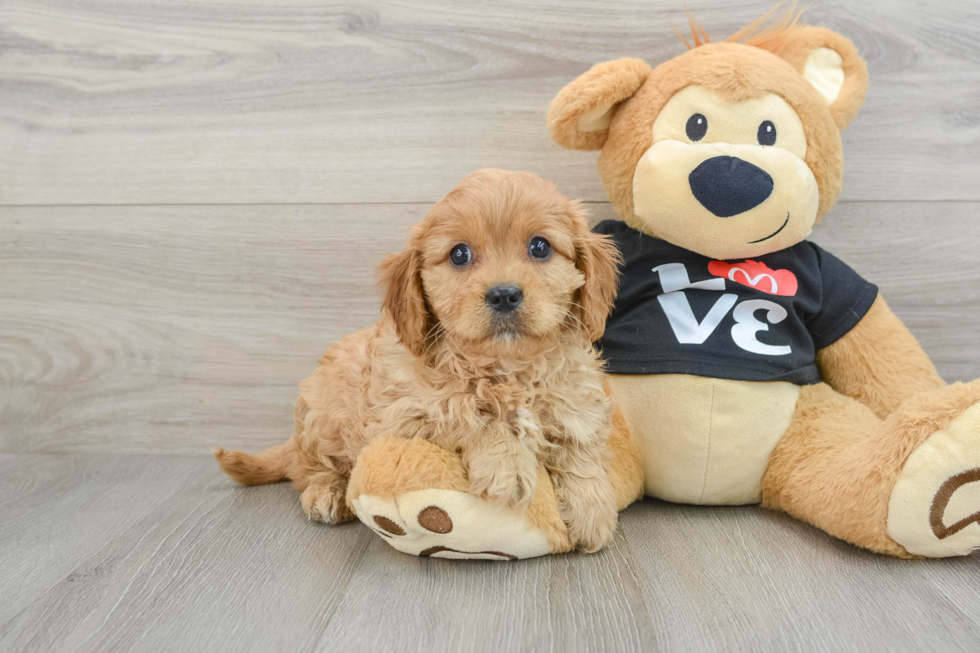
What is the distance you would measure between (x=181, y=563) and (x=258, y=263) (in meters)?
0.83

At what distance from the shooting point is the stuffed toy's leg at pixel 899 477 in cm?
106

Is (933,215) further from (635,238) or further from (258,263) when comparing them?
(258,263)

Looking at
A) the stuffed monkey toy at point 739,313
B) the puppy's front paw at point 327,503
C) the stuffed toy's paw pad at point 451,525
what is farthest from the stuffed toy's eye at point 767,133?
the puppy's front paw at point 327,503

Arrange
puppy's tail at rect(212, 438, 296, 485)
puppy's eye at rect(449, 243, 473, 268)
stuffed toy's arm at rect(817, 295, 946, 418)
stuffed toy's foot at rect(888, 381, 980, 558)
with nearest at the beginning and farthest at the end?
stuffed toy's foot at rect(888, 381, 980, 558), puppy's eye at rect(449, 243, 473, 268), stuffed toy's arm at rect(817, 295, 946, 418), puppy's tail at rect(212, 438, 296, 485)

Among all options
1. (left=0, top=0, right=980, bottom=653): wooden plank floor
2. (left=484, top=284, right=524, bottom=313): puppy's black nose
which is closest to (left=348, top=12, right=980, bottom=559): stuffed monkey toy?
(left=0, top=0, right=980, bottom=653): wooden plank floor

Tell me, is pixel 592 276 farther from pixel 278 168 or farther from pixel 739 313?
pixel 278 168

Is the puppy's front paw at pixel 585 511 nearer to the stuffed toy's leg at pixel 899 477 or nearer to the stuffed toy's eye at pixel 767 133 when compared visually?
the stuffed toy's leg at pixel 899 477

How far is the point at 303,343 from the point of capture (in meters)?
1.80

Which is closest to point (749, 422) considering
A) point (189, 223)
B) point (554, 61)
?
point (554, 61)

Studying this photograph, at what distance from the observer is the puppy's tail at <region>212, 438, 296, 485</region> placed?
157cm

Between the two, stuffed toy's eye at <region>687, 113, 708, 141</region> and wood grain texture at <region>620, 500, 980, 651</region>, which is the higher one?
stuffed toy's eye at <region>687, 113, 708, 141</region>

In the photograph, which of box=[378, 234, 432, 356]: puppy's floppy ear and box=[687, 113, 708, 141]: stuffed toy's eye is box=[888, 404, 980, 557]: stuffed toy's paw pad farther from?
box=[378, 234, 432, 356]: puppy's floppy ear

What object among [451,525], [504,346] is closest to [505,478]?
[451,525]

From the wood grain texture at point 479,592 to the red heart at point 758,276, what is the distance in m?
0.49
